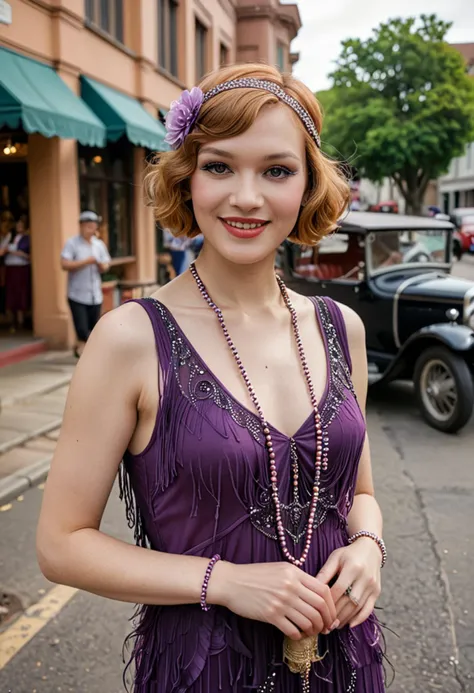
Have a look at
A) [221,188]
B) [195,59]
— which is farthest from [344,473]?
[195,59]

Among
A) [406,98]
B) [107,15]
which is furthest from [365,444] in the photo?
[406,98]

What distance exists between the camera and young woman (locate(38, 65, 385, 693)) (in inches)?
49.8

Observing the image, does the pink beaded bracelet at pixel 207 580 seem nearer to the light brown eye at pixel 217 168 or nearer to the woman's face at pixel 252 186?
the woman's face at pixel 252 186

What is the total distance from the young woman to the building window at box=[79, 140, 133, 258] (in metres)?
9.93

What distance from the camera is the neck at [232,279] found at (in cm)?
149

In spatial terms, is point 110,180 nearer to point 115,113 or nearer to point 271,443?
point 115,113

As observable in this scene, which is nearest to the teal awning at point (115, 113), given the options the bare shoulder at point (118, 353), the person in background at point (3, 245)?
the person in background at point (3, 245)

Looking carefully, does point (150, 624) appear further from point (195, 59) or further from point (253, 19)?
point (253, 19)

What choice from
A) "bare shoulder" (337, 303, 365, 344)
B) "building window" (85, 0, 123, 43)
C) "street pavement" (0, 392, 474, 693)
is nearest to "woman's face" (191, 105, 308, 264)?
"bare shoulder" (337, 303, 365, 344)

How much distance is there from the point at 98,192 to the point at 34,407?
5953 millimetres

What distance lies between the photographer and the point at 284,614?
1.23m

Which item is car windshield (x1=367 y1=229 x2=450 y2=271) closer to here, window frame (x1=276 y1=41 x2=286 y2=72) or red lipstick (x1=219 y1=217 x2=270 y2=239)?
red lipstick (x1=219 y1=217 x2=270 y2=239)

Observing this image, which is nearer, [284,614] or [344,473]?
[284,614]

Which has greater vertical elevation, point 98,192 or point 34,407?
point 98,192
